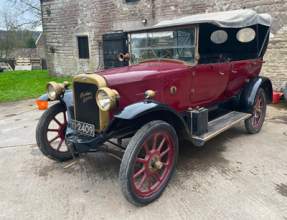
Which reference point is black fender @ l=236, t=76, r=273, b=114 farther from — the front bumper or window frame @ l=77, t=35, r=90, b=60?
window frame @ l=77, t=35, r=90, b=60

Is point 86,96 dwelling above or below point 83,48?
below

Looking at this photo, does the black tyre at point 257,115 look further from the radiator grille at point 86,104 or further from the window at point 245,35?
the radiator grille at point 86,104

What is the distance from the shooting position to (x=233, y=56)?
4.66m

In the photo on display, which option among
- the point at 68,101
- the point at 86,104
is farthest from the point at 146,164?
the point at 68,101

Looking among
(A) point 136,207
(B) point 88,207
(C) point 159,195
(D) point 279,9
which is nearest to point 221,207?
(C) point 159,195

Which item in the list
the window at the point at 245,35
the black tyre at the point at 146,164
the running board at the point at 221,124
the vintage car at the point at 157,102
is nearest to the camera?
the black tyre at the point at 146,164

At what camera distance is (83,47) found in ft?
36.4

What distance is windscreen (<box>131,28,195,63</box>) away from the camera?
3.07m

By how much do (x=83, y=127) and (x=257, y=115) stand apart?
9.80ft

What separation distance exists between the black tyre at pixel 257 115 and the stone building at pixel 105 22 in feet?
9.94

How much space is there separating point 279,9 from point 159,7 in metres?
3.83

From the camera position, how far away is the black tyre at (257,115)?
3.95m

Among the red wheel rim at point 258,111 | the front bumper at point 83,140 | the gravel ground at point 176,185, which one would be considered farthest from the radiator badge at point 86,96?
the red wheel rim at point 258,111

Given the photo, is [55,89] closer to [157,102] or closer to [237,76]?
[157,102]
